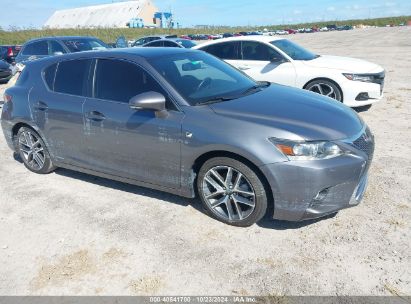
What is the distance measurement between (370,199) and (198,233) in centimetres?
194

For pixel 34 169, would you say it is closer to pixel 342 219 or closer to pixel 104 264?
pixel 104 264

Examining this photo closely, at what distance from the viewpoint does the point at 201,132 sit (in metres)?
3.47

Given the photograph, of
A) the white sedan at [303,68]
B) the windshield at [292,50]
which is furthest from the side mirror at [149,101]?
the windshield at [292,50]

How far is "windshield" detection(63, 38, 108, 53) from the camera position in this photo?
39.5 ft

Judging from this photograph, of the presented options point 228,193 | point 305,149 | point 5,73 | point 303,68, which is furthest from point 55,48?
point 305,149

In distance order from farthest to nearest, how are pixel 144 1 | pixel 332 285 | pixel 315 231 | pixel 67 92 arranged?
pixel 144 1 → pixel 67 92 → pixel 315 231 → pixel 332 285

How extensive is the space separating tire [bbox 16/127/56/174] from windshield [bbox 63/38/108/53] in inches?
297

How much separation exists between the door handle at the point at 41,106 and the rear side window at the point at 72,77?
0.24m

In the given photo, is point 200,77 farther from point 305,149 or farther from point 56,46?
point 56,46

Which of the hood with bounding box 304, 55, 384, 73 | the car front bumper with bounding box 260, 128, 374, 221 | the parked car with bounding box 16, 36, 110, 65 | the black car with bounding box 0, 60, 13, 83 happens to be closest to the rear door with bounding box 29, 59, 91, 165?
the car front bumper with bounding box 260, 128, 374, 221

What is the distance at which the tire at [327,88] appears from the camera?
7.18 metres

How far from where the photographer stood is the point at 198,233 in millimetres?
3594

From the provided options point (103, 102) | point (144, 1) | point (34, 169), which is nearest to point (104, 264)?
point (103, 102)

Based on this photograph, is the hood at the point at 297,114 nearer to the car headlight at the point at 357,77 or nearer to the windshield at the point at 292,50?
the car headlight at the point at 357,77
